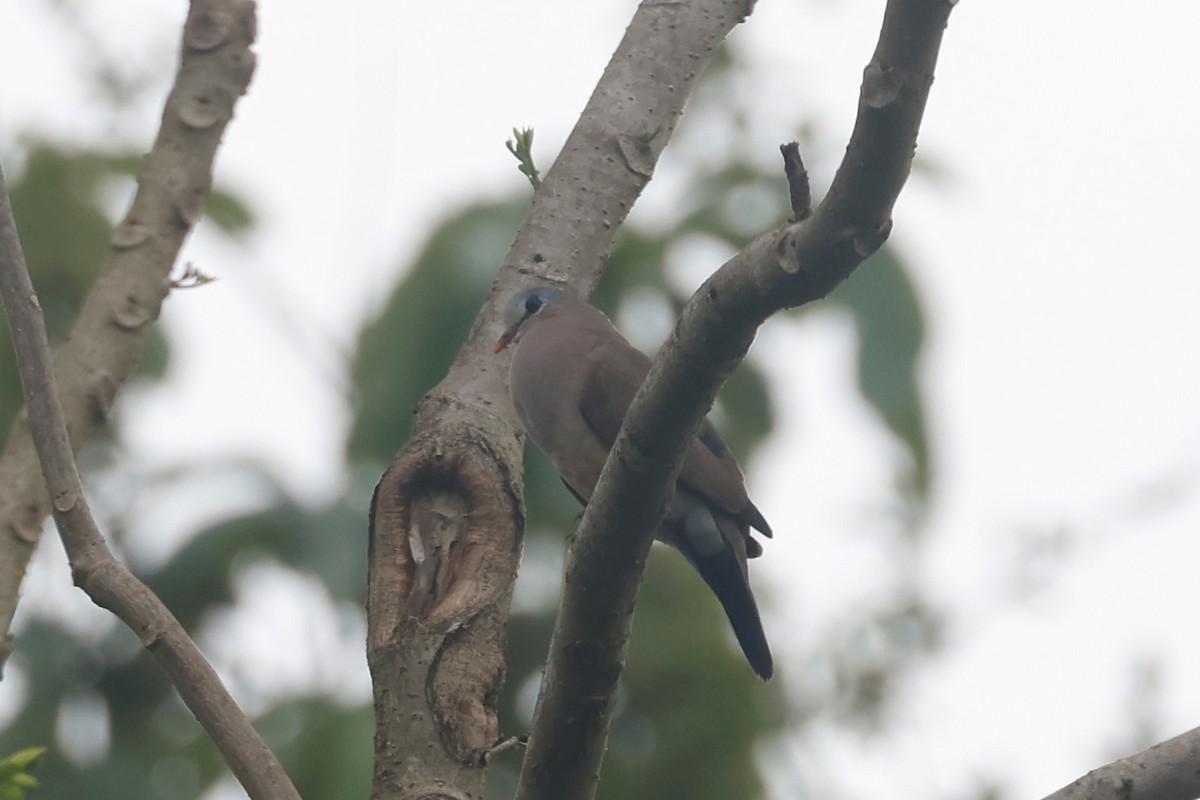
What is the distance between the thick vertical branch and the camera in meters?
2.56

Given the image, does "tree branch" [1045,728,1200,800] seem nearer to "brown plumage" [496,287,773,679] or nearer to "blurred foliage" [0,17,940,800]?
"brown plumage" [496,287,773,679]

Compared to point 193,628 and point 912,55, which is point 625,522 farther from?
point 193,628

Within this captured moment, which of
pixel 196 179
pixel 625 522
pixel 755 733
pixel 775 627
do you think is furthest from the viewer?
pixel 775 627

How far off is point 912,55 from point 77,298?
338 cm

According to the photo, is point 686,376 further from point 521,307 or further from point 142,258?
point 142,258

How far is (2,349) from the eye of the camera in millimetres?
4027

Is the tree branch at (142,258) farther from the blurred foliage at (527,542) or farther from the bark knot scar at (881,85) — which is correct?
the bark knot scar at (881,85)

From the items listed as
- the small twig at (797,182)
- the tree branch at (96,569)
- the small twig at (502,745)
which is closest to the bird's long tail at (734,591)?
the small twig at (502,745)

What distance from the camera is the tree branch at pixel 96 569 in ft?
7.12

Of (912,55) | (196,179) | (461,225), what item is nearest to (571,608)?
(912,55)

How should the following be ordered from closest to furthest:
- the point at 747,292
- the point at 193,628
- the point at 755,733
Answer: the point at 747,292, the point at 755,733, the point at 193,628

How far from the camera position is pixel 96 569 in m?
2.22

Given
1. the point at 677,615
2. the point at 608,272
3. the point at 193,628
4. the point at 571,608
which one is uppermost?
the point at 608,272

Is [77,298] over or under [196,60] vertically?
over
